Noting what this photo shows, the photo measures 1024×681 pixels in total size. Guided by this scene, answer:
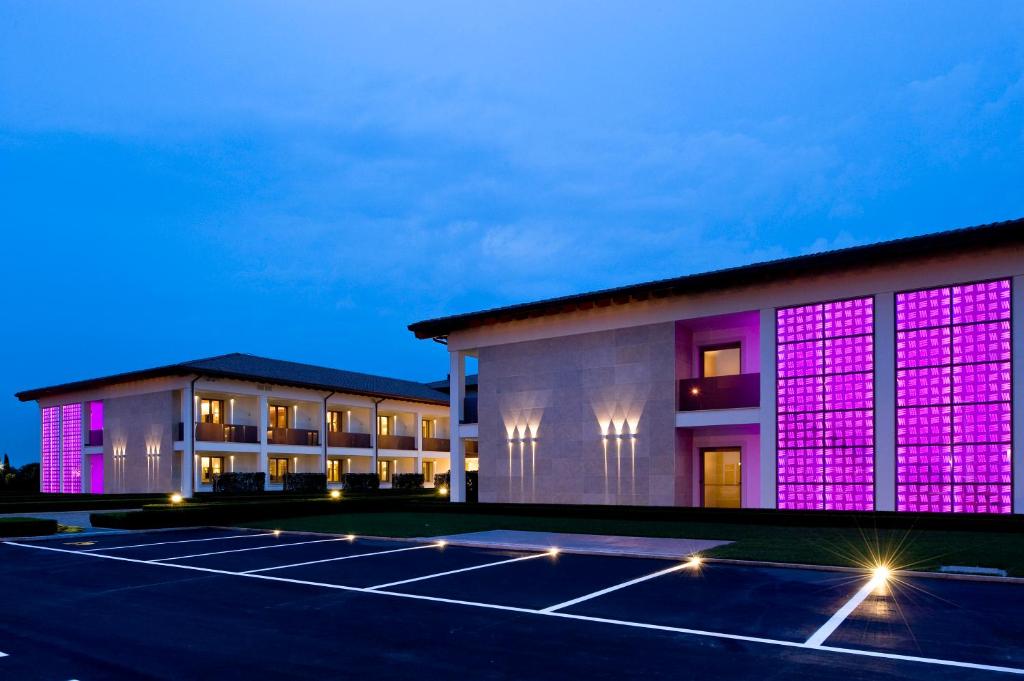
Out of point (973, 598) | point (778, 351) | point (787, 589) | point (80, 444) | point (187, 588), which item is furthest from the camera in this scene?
point (80, 444)

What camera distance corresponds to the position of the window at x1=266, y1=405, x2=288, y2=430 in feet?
147

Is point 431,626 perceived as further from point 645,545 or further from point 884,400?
point 884,400

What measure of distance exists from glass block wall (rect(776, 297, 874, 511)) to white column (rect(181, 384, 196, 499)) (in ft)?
91.6

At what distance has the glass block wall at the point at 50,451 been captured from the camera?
1789 inches

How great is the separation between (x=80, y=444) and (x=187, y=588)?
36.8 m

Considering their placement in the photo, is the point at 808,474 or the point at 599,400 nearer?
the point at 808,474

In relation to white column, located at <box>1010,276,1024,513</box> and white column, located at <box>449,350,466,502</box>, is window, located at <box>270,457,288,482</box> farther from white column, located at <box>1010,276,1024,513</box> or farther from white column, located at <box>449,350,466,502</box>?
white column, located at <box>1010,276,1024,513</box>

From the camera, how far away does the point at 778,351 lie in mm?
22047

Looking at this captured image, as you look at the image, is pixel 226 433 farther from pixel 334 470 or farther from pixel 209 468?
pixel 334 470

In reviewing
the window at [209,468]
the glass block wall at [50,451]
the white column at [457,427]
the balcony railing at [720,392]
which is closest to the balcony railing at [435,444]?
the window at [209,468]

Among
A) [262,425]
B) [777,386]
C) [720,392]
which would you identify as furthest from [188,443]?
[777,386]

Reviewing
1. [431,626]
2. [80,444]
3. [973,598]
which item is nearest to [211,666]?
[431,626]

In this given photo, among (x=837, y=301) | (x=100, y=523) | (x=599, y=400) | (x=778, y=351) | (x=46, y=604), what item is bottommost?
(x=100, y=523)

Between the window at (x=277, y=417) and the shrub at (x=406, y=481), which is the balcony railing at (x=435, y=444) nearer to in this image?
the shrub at (x=406, y=481)
